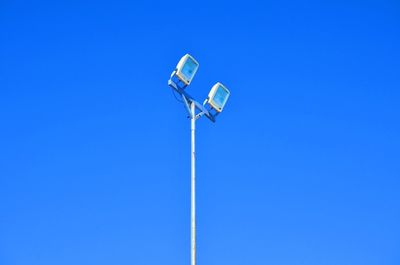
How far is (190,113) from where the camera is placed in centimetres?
1070

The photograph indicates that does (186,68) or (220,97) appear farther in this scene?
(220,97)

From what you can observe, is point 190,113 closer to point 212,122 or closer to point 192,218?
point 212,122

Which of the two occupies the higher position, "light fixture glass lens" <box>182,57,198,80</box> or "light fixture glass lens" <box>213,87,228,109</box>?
"light fixture glass lens" <box>213,87,228,109</box>

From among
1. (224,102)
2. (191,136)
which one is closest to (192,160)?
(191,136)

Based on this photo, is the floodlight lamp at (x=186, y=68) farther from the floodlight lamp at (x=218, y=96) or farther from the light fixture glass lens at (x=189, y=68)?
the floodlight lamp at (x=218, y=96)

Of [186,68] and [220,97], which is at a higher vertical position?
[220,97]

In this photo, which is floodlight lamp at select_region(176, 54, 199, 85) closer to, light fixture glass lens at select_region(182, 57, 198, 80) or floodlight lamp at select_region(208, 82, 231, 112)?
light fixture glass lens at select_region(182, 57, 198, 80)

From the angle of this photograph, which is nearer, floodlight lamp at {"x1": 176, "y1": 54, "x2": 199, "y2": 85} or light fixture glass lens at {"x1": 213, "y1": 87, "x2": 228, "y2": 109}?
floodlight lamp at {"x1": 176, "y1": 54, "x2": 199, "y2": 85}

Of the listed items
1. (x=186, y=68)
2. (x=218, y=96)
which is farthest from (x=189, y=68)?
(x=218, y=96)

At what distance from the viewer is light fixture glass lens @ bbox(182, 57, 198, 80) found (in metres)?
10.7

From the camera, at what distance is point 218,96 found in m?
11.5

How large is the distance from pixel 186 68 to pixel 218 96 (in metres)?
1.11

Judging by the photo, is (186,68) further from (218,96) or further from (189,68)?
(218,96)

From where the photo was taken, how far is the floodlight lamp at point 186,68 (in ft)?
34.7
